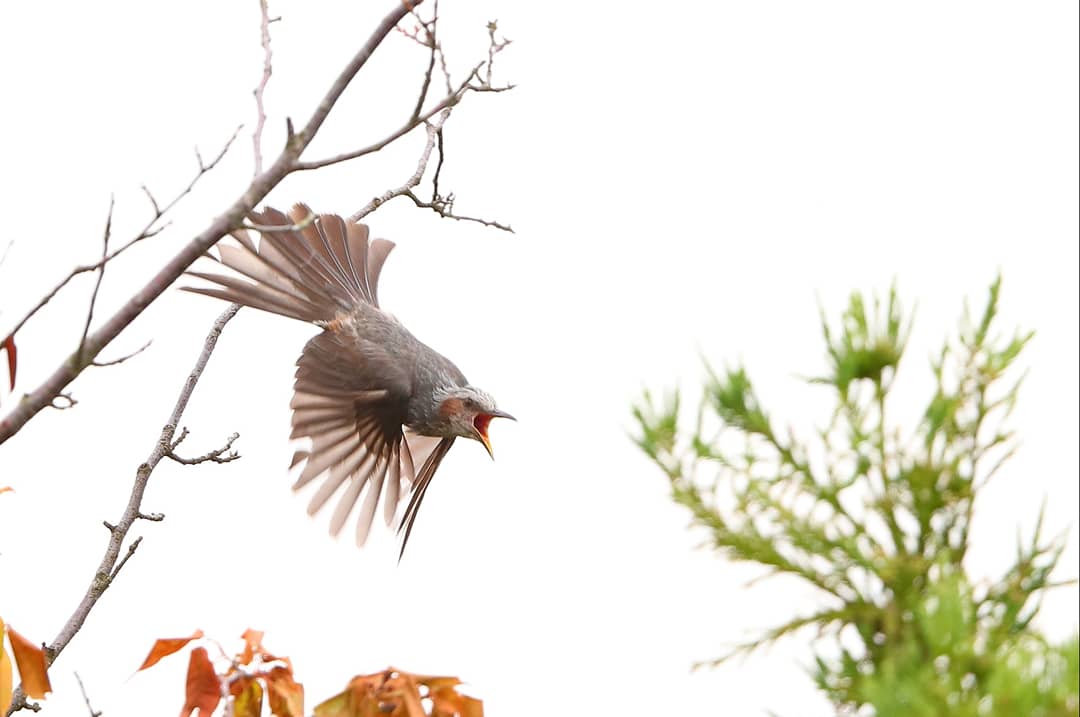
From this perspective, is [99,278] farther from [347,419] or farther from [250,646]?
[347,419]

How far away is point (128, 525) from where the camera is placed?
4.09 m

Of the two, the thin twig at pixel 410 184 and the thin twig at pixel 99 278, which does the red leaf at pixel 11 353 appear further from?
the thin twig at pixel 410 184

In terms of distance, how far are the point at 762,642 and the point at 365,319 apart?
4.03 meters

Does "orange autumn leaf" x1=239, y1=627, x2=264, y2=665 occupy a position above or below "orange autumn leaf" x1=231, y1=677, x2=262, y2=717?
above

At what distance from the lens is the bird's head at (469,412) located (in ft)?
19.3

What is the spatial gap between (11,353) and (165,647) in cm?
71

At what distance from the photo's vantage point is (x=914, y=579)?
201 centimetres

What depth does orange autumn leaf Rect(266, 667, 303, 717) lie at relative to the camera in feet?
9.45

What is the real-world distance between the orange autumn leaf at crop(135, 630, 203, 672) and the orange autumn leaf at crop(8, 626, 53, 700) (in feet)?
0.66

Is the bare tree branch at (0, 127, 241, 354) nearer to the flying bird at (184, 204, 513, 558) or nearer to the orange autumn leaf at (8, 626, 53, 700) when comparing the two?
the orange autumn leaf at (8, 626, 53, 700)

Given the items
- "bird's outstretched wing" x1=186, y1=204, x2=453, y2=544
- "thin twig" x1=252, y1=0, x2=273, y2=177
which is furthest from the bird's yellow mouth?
"thin twig" x1=252, y1=0, x2=273, y2=177

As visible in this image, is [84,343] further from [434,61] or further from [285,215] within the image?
[285,215]

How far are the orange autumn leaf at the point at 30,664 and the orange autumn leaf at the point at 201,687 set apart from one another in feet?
0.97

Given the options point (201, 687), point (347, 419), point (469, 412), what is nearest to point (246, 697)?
point (201, 687)
